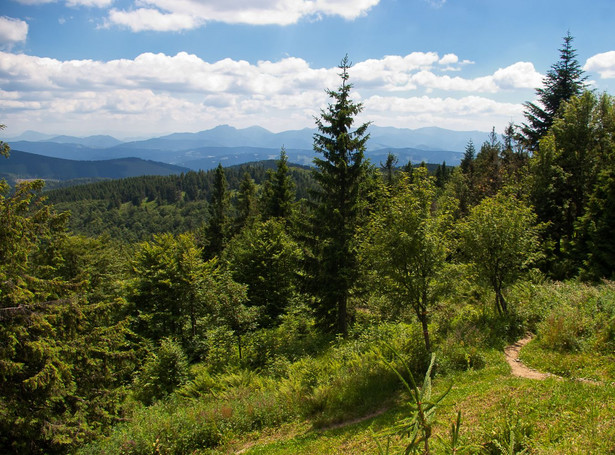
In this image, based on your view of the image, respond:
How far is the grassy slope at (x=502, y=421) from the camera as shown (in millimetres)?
5520

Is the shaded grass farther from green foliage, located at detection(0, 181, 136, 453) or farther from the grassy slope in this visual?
green foliage, located at detection(0, 181, 136, 453)

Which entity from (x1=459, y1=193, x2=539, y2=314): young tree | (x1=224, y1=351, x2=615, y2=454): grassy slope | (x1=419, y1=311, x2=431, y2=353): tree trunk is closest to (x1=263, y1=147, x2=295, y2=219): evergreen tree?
(x1=459, y1=193, x2=539, y2=314): young tree

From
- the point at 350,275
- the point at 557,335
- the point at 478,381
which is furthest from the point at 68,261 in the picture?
the point at 557,335

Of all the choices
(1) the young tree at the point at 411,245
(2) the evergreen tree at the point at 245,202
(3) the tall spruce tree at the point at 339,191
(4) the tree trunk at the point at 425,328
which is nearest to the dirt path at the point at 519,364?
(4) the tree trunk at the point at 425,328

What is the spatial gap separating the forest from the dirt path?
0.20m

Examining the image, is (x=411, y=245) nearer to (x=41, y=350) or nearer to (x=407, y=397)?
(x=407, y=397)

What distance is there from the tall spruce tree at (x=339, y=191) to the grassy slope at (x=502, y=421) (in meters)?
7.73

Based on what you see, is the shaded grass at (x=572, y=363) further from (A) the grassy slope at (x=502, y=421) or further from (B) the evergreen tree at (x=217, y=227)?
(B) the evergreen tree at (x=217, y=227)

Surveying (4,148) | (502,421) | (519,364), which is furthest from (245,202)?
(502,421)

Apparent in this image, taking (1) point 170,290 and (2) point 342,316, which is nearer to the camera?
(2) point 342,316

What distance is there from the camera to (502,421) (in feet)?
19.8

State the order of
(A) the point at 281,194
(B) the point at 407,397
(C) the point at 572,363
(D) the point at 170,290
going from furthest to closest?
(A) the point at 281,194, (D) the point at 170,290, (B) the point at 407,397, (C) the point at 572,363

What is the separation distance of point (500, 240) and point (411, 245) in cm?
529

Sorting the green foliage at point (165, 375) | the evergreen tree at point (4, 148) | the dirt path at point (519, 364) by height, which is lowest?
the green foliage at point (165, 375)
